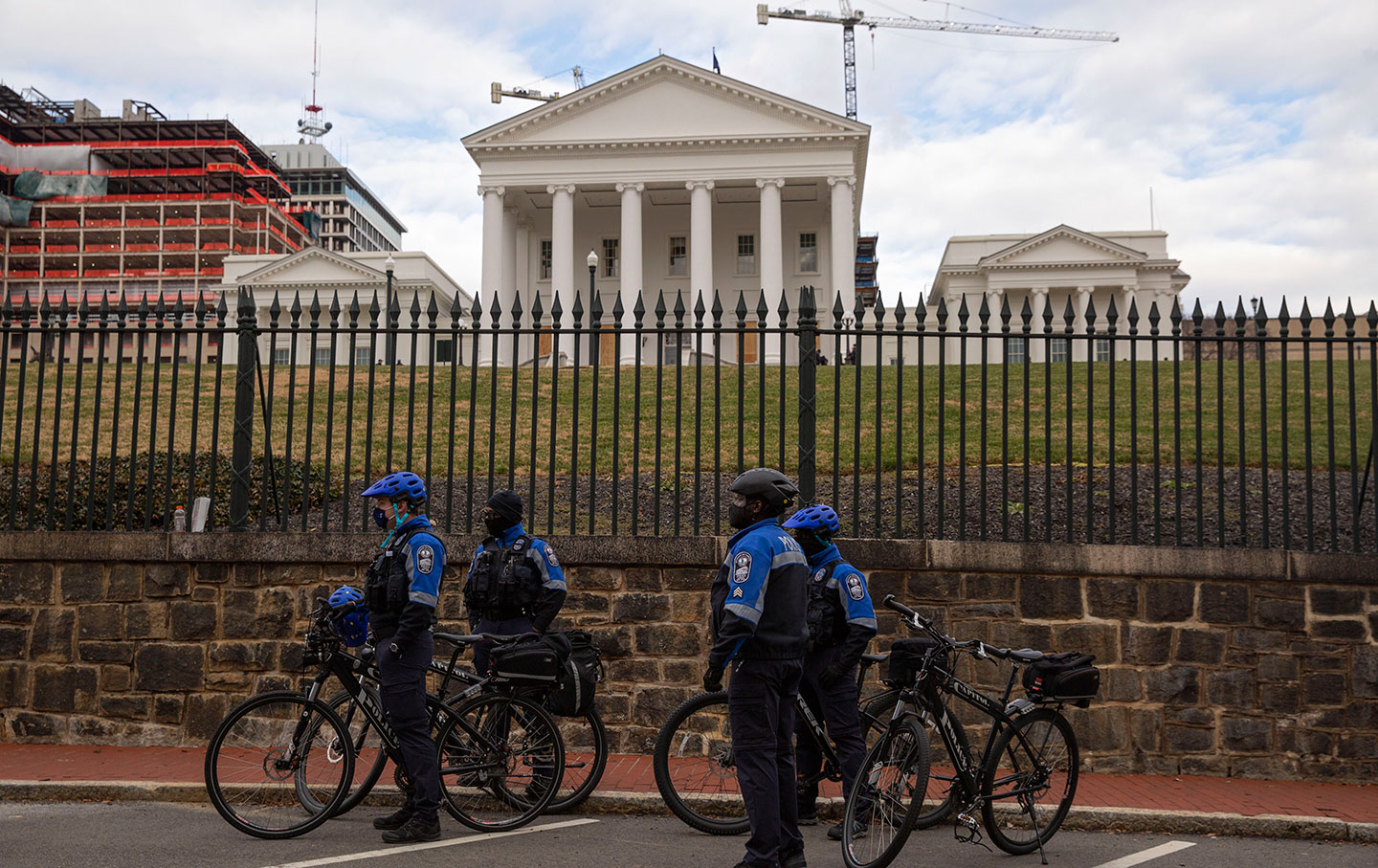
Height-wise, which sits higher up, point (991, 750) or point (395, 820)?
point (991, 750)

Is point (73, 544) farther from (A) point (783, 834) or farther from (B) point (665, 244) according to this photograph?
(B) point (665, 244)

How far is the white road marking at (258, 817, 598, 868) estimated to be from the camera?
5.31 metres

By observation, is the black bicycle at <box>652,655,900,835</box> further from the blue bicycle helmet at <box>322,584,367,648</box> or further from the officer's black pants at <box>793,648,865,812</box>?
the blue bicycle helmet at <box>322,584,367,648</box>

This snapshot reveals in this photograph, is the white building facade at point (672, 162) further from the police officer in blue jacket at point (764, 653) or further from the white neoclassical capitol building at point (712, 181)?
the police officer in blue jacket at point (764, 653)

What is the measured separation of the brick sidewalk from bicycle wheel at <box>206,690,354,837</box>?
115cm

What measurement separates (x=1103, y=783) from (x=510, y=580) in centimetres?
397

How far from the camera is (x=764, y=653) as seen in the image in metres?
5.01

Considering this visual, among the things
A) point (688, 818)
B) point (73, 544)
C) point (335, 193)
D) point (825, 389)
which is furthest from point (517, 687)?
point (335, 193)

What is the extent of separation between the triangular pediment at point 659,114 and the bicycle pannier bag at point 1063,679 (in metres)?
45.0

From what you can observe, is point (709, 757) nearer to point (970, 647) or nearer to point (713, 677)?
point (713, 677)

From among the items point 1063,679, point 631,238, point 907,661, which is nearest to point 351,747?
point 907,661

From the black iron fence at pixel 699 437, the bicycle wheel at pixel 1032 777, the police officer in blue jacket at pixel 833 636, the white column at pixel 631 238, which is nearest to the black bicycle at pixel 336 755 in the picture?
the police officer in blue jacket at pixel 833 636

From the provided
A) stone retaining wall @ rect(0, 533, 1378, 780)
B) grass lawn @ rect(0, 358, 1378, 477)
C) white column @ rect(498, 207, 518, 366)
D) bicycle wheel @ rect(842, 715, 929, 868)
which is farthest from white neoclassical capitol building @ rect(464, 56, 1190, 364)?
bicycle wheel @ rect(842, 715, 929, 868)

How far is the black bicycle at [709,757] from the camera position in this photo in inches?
233
